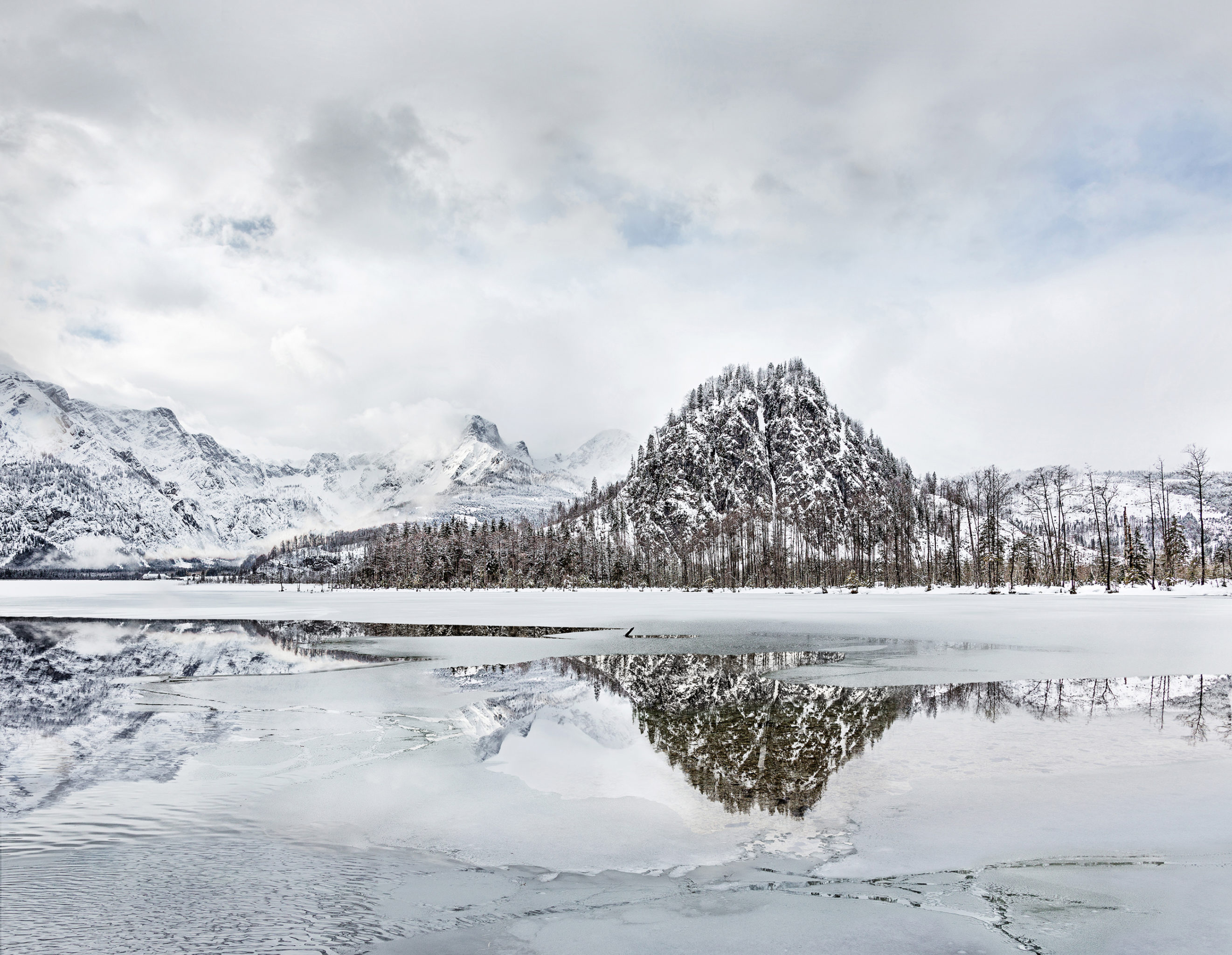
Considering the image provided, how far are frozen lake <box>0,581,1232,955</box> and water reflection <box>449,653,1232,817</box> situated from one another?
10cm

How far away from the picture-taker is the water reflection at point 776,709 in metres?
12.3

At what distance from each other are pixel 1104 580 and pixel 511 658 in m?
99.7

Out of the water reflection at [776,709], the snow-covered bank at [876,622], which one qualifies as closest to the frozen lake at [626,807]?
the water reflection at [776,709]

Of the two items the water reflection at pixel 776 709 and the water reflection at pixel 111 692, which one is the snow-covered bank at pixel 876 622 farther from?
the water reflection at pixel 111 692

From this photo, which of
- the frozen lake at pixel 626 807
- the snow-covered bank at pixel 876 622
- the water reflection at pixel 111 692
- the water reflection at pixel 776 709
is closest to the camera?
the frozen lake at pixel 626 807

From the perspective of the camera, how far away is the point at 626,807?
35.4 feet

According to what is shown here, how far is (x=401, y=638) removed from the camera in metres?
37.6

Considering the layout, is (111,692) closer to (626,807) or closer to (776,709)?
(626,807)

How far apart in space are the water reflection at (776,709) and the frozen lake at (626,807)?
0.10 m

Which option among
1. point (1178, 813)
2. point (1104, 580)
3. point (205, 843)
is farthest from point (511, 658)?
point (1104, 580)

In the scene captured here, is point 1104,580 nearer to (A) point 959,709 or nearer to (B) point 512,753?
(A) point 959,709

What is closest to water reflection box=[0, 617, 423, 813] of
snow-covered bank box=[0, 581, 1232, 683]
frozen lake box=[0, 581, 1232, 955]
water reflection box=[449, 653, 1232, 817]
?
frozen lake box=[0, 581, 1232, 955]

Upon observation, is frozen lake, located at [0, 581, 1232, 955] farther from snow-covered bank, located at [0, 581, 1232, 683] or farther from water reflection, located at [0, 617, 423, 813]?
snow-covered bank, located at [0, 581, 1232, 683]

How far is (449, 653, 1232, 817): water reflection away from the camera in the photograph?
12.3 meters
